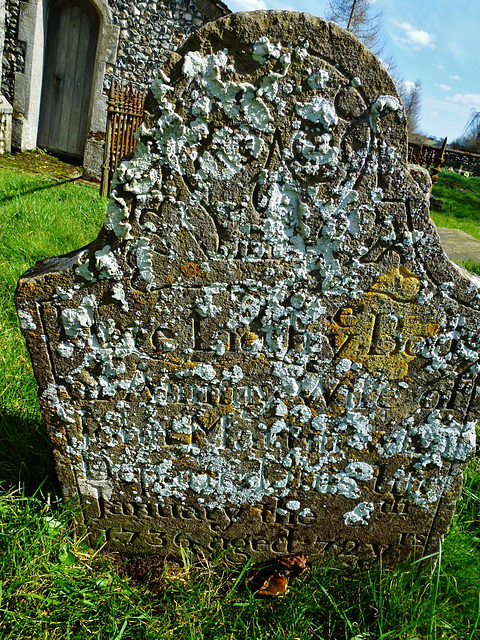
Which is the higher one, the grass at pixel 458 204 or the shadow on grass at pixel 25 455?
the grass at pixel 458 204

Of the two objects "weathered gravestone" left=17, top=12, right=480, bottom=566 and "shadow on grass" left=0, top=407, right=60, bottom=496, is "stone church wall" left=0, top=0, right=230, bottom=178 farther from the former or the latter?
"weathered gravestone" left=17, top=12, right=480, bottom=566

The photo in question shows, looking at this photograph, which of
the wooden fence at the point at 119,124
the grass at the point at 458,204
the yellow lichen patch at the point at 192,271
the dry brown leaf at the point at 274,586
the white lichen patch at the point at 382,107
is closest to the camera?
the white lichen patch at the point at 382,107

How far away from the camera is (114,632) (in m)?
1.66

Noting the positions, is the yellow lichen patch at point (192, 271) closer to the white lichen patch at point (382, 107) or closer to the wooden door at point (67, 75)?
the white lichen patch at point (382, 107)

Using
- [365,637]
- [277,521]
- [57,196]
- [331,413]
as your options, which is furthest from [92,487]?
[57,196]

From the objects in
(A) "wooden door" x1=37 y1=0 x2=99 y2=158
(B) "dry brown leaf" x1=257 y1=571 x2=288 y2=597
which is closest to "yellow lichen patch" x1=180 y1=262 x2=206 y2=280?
(B) "dry brown leaf" x1=257 y1=571 x2=288 y2=597

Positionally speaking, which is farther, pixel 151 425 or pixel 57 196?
pixel 57 196

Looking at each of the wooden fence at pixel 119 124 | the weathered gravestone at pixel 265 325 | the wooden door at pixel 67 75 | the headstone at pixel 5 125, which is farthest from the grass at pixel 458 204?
the headstone at pixel 5 125

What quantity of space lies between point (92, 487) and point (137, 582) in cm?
42

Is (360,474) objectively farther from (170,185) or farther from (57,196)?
(57,196)

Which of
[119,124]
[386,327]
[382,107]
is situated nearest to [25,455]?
[386,327]

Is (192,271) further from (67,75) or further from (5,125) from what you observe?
(67,75)

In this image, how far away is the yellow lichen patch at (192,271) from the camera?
65.9 inches

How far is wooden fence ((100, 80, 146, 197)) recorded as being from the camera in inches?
302
